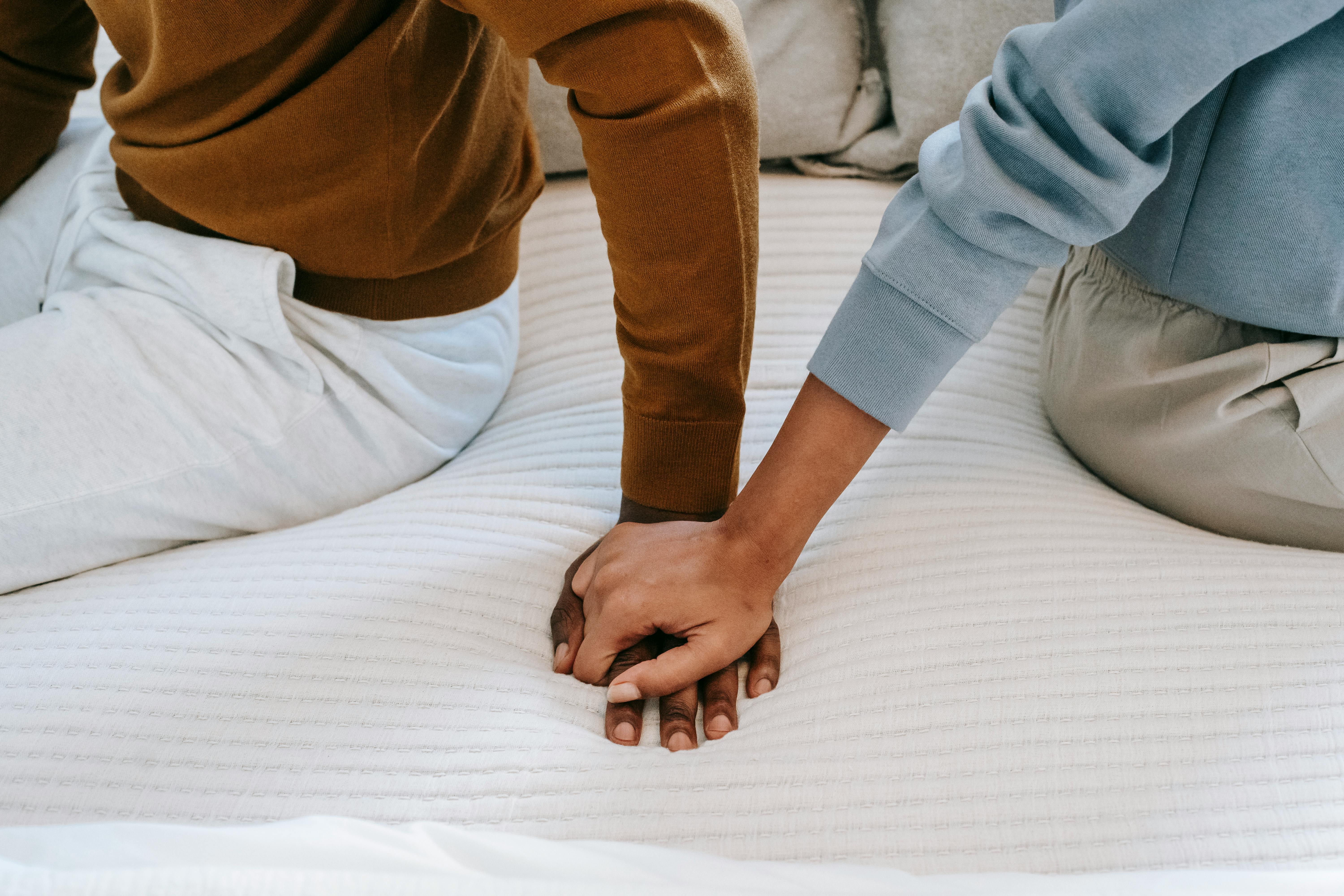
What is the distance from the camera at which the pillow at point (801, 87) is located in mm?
1062

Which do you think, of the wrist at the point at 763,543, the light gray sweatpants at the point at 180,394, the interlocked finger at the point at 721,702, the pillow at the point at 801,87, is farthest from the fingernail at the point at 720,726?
the pillow at the point at 801,87

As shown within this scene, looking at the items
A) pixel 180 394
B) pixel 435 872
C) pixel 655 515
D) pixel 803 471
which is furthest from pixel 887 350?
pixel 180 394

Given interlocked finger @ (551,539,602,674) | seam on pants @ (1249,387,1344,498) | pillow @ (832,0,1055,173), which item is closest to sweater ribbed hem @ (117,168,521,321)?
interlocked finger @ (551,539,602,674)

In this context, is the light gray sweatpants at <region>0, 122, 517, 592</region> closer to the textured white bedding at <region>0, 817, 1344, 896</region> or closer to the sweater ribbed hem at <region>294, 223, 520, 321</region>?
the sweater ribbed hem at <region>294, 223, 520, 321</region>

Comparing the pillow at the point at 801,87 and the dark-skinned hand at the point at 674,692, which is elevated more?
the pillow at the point at 801,87

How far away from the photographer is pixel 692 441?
0.68m

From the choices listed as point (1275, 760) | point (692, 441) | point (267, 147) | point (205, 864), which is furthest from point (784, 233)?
point (205, 864)

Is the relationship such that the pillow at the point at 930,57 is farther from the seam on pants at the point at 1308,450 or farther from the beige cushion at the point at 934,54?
the seam on pants at the point at 1308,450

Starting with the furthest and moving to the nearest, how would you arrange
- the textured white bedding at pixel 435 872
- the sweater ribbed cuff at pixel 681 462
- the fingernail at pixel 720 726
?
the sweater ribbed cuff at pixel 681 462, the fingernail at pixel 720 726, the textured white bedding at pixel 435 872

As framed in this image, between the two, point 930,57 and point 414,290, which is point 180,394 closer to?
point 414,290

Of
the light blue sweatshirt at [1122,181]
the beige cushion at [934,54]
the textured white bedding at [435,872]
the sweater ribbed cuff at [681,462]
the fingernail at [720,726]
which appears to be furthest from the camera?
the beige cushion at [934,54]

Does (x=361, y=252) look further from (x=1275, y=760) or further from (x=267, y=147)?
(x=1275, y=760)

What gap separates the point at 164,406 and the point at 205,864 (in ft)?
1.41

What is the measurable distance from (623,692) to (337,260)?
43cm
